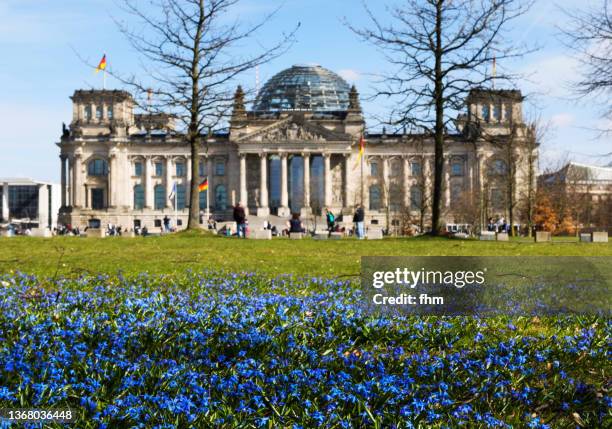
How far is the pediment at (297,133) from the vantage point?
4336 inches

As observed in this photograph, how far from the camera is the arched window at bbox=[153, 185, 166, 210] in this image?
117 meters

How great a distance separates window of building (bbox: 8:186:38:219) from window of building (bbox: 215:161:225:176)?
177 ft

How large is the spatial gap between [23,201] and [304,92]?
2584 inches

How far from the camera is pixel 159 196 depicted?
11719cm

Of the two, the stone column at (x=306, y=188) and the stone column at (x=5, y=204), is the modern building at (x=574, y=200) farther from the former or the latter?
the stone column at (x=5, y=204)

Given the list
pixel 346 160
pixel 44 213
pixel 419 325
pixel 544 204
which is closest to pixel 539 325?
pixel 419 325

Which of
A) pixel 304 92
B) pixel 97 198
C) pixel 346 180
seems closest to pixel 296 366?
pixel 346 180

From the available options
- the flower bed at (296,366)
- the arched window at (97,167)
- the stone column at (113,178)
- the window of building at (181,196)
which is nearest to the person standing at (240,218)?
the flower bed at (296,366)

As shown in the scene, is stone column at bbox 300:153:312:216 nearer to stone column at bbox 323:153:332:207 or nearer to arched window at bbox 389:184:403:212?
stone column at bbox 323:153:332:207

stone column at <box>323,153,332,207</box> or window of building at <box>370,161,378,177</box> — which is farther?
window of building at <box>370,161,378,177</box>

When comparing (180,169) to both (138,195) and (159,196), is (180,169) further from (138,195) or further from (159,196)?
(138,195)

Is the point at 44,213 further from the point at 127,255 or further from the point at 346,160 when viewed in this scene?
the point at 127,255

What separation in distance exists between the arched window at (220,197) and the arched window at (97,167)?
59.8 feet

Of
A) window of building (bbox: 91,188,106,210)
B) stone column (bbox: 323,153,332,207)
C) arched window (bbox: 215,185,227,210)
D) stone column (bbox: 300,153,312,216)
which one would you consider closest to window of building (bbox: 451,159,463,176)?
stone column (bbox: 323,153,332,207)
